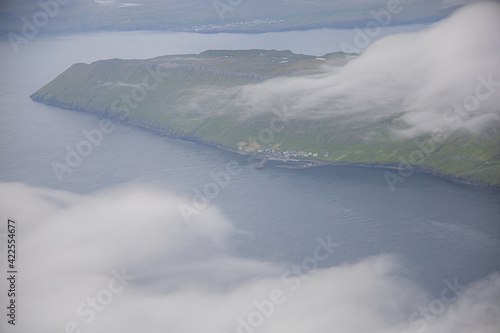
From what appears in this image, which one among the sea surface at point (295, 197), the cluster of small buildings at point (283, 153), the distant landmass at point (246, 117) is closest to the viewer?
the sea surface at point (295, 197)

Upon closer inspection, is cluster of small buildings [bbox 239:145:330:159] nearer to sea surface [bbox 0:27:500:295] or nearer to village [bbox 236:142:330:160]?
village [bbox 236:142:330:160]

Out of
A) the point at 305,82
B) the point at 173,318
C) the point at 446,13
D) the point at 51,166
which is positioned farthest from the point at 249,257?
the point at 446,13

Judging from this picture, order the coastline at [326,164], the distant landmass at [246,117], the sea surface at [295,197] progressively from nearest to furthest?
the sea surface at [295,197] < the coastline at [326,164] < the distant landmass at [246,117]

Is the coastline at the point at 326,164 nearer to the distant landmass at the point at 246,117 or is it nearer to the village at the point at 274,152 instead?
the distant landmass at the point at 246,117

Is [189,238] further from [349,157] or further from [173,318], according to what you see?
[349,157]

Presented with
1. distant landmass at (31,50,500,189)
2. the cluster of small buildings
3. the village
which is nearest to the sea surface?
the village

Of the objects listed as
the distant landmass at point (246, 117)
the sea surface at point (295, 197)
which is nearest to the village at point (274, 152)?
the distant landmass at point (246, 117)

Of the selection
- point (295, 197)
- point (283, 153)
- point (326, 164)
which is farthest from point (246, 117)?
point (295, 197)
